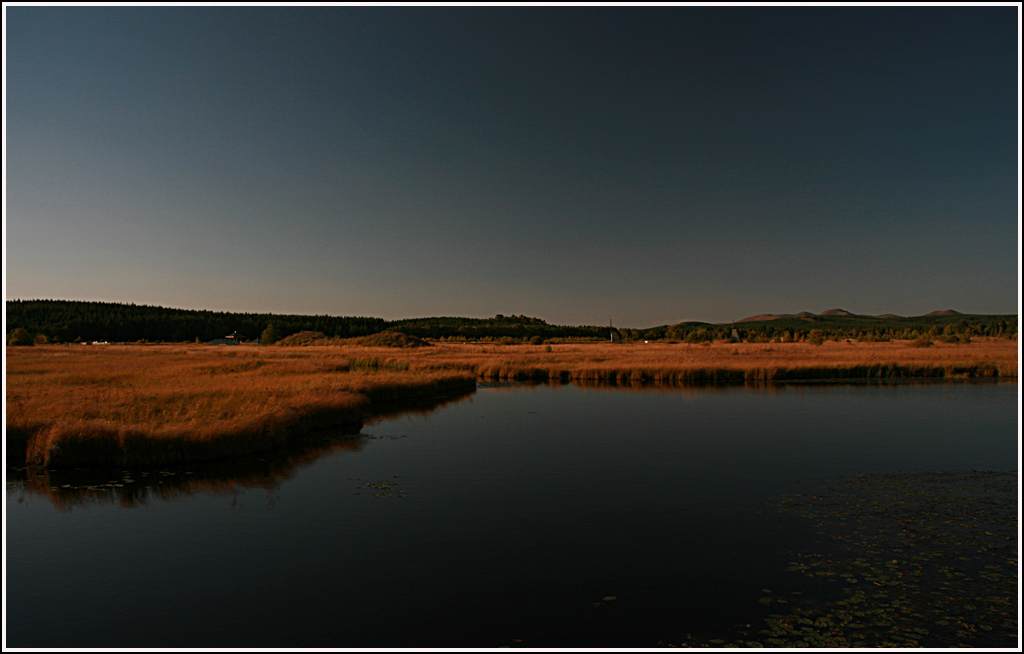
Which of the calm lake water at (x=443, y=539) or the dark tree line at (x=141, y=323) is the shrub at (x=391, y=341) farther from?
the calm lake water at (x=443, y=539)

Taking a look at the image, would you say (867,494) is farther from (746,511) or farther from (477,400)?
(477,400)

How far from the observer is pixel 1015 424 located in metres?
23.9

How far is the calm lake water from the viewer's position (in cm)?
870

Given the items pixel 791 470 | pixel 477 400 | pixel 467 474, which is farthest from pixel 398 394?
pixel 791 470

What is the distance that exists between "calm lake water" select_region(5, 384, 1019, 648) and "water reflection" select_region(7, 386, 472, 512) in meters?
0.09

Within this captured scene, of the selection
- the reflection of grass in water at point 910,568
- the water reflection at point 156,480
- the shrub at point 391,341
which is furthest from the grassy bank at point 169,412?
the shrub at point 391,341

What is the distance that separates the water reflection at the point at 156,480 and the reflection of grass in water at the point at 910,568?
1204cm

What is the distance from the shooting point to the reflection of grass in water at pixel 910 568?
7980 millimetres

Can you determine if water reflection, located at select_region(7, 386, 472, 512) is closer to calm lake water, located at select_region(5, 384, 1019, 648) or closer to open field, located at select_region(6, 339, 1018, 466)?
calm lake water, located at select_region(5, 384, 1019, 648)

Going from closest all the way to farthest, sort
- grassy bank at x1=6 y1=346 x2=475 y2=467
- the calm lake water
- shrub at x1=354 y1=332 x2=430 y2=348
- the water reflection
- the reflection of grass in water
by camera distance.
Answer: the reflection of grass in water
the calm lake water
the water reflection
grassy bank at x1=6 y1=346 x2=475 y2=467
shrub at x1=354 y1=332 x2=430 y2=348

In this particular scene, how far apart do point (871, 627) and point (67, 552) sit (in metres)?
12.4

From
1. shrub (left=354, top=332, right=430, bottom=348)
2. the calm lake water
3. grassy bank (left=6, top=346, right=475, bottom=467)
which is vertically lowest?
the calm lake water

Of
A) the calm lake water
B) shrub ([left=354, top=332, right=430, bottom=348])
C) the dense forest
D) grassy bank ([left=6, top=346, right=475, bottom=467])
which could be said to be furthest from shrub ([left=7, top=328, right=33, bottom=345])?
the calm lake water

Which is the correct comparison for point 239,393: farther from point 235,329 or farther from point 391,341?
point 235,329
